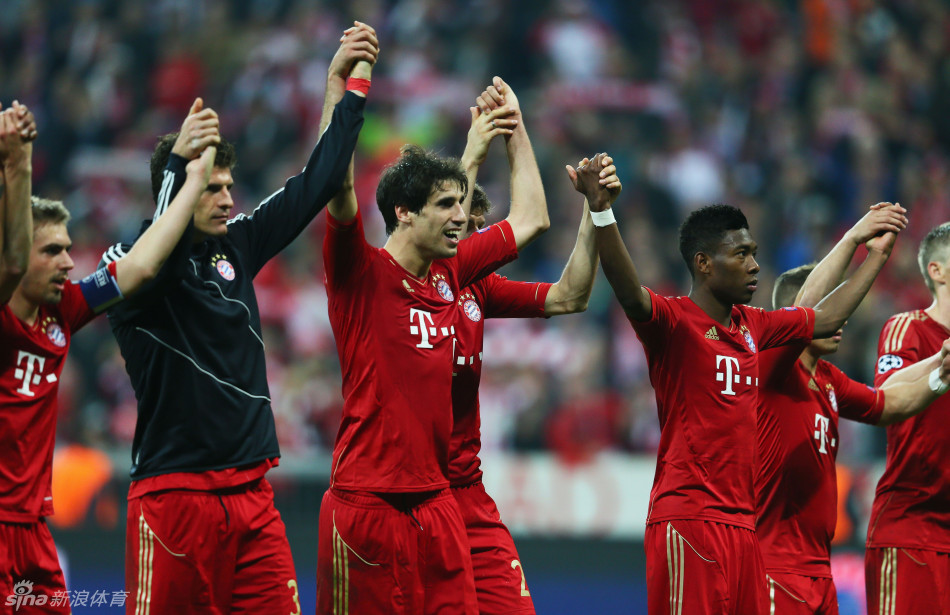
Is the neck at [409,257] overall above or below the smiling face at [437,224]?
below

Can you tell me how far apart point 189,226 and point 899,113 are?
11712 millimetres

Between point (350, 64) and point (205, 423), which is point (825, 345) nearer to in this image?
point (350, 64)

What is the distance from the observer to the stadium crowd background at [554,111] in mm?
12828

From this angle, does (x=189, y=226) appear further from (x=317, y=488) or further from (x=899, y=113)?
(x=899, y=113)

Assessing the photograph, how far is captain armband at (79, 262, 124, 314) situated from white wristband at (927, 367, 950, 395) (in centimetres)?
413

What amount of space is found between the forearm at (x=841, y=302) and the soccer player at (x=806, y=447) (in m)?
0.15

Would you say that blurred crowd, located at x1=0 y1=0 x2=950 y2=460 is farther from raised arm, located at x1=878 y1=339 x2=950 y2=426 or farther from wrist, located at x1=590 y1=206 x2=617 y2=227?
wrist, located at x1=590 y1=206 x2=617 y2=227

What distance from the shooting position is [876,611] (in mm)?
6441

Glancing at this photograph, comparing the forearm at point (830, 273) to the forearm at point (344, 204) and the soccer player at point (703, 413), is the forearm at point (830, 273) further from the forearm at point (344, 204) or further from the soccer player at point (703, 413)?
the forearm at point (344, 204)

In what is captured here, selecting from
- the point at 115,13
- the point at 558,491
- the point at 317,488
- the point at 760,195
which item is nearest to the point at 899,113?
the point at 760,195

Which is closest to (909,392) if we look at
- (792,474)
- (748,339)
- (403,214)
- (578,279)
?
(792,474)

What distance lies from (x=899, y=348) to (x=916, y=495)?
83 centimetres

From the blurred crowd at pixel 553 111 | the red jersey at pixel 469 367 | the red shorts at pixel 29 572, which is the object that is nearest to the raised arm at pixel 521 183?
the red jersey at pixel 469 367

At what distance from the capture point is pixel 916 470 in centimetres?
Answer: 646
